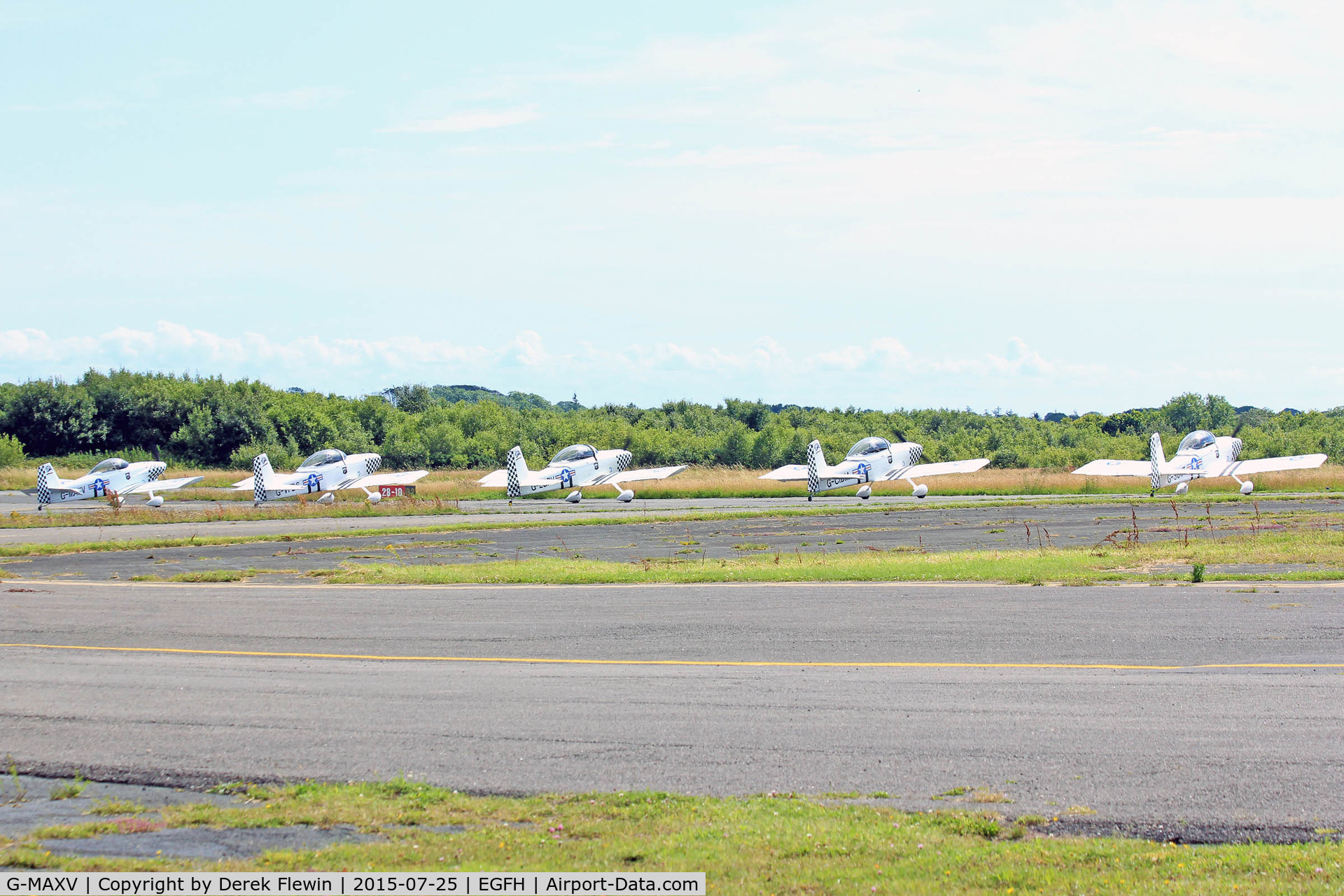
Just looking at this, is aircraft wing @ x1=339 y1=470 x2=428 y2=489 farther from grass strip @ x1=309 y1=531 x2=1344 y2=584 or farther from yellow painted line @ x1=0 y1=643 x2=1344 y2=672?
yellow painted line @ x1=0 y1=643 x2=1344 y2=672

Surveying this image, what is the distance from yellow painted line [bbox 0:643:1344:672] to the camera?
426 inches

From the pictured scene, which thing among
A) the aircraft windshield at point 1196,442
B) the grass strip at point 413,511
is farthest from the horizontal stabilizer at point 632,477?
the aircraft windshield at point 1196,442

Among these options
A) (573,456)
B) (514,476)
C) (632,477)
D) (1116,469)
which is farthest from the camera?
(632,477)

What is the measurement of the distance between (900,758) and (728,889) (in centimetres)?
315

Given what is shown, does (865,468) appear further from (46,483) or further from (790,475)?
(46,483)

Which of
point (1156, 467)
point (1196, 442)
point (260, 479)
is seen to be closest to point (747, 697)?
point (1156, 467)

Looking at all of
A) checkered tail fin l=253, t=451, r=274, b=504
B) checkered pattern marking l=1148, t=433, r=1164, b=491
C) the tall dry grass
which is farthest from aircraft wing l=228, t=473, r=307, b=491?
checkered pattern marking l=1148, t=433, r=1164, b=491

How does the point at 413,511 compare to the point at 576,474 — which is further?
the point at 576,474

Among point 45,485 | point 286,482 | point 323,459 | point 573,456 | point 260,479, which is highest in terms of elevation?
point 323,459

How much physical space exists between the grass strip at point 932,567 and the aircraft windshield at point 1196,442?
968 inches

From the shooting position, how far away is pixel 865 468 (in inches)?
1884

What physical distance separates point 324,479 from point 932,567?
40.4 meters

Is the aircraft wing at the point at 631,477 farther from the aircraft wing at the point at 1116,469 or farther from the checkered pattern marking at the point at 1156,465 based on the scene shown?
the checkered pattern marking at the point at 1156,465

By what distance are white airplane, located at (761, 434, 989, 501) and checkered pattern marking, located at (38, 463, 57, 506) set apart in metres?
38.4
